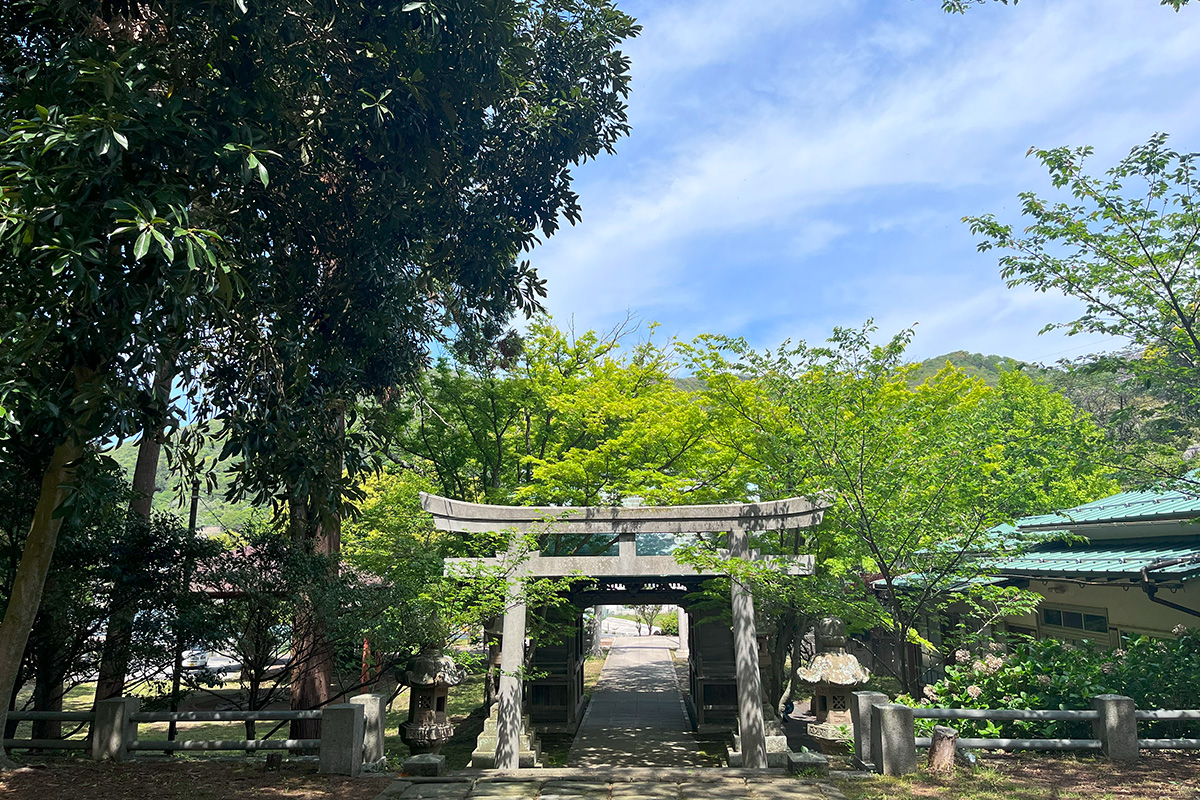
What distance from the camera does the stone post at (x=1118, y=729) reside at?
10.0m

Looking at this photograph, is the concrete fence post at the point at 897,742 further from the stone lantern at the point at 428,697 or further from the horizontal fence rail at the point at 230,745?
the horizontal fence rail at the point at 230,745

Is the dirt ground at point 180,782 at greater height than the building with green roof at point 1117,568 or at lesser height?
lesser

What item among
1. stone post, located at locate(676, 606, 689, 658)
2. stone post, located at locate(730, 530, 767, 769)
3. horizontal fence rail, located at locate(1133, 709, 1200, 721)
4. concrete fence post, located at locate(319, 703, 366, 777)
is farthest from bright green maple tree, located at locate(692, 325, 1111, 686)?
stone post, located at locate(676, 606, 689, 658)

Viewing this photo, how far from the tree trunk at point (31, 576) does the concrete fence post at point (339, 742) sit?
3.69m

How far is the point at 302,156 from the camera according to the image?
9633mm

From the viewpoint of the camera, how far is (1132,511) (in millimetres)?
14312

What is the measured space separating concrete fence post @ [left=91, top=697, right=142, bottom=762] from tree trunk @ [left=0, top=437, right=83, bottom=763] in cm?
167

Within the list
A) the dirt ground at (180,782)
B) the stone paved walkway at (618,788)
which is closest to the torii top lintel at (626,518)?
the stone paved walkway at (618,788)

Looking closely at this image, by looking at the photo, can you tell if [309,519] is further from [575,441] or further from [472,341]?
[575,441]

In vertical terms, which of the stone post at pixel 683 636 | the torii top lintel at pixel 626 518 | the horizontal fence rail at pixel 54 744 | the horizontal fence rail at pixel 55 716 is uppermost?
the torii top lintel at pixel 626 518

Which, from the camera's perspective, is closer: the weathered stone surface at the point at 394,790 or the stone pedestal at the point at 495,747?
the weathered stone surface at the point at 394,790

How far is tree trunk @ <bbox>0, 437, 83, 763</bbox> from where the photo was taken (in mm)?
8820

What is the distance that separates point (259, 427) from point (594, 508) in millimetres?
6198

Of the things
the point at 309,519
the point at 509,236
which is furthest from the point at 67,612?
the point at 509,236
